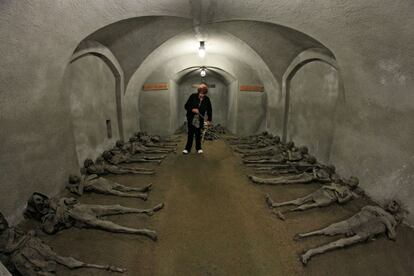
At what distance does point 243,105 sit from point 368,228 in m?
7.83

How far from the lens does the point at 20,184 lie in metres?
3.20

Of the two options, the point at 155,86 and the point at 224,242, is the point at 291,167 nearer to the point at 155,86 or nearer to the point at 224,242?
the point at 224,242

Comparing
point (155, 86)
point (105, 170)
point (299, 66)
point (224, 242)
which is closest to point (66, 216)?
point (105, 170)

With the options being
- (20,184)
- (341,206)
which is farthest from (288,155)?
(20,184)

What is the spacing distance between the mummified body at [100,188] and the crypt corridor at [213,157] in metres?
0.12

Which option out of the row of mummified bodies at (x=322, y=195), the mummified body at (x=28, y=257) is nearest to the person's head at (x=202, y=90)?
the row of mummified bodies at (x=322, y=195)

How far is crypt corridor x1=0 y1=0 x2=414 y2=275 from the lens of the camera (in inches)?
110

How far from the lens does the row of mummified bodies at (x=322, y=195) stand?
3.06 m

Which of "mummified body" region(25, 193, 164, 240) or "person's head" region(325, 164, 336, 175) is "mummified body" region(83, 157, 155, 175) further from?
"person's head" region(325, 164, 336, 175)

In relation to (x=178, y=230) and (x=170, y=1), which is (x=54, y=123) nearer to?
(x=178, y=230)

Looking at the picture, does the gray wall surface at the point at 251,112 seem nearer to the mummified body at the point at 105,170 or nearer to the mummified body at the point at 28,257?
the mummified body at the point at 105,170

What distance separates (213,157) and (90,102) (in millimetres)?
3725

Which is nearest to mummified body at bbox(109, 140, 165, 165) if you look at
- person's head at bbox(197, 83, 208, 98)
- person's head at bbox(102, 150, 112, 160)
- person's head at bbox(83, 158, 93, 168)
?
person's head at bbox(102, 150, 112, 160)

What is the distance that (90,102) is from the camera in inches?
217
